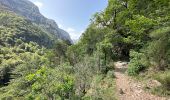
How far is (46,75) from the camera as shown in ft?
39.8

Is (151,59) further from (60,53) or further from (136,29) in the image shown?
(60,53)

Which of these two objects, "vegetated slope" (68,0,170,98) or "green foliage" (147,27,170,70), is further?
"vegetated slope" (68,0,170,98)

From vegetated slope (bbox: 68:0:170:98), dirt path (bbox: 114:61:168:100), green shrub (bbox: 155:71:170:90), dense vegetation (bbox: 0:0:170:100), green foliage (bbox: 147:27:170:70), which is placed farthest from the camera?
vegetated slope (bbox: 68:0:170:98)

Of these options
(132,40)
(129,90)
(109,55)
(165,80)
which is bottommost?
(129,90)

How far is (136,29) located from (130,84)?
27.1 feet

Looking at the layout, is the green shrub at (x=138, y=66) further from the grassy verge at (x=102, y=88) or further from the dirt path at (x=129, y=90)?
the grassy verge at (x=102, y=88)

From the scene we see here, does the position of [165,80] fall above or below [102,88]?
above

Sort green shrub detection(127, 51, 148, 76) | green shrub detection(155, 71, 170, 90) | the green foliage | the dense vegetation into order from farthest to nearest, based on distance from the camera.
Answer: green shrub detection(127, 51, 148, 76)
the green foliage
green shrub detection(155, 71, 170, 90)
the dense vegetation

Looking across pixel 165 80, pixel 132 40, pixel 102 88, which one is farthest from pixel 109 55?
pixel 165 80

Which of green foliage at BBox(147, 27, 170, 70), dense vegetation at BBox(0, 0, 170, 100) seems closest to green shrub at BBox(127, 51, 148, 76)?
dense vegetation at BBox(0, 0, 170, 100)

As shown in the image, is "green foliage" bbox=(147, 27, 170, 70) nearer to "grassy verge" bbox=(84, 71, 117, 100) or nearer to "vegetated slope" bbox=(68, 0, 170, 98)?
"vegetated slope" bbox=(68, 0, 170, 98)

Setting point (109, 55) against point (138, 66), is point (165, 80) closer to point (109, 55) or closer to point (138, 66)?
point (138, 66)

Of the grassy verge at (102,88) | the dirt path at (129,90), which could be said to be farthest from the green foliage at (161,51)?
the grassy verge at (102,88)

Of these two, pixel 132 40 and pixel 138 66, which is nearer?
pixel 138 66
